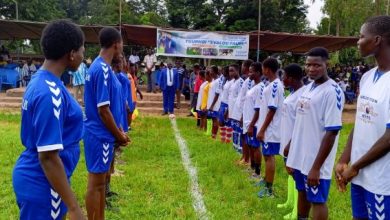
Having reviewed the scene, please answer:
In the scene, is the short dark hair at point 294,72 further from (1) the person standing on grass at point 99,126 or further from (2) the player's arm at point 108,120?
(2) the player's arm at point 108,120

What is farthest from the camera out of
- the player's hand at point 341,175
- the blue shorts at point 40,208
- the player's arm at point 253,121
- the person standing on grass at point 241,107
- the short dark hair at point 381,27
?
the person standing on grass at point 241,107

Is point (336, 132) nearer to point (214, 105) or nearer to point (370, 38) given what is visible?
point (370, 38)

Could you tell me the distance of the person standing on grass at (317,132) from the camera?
370 centimetres

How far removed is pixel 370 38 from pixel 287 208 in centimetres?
302

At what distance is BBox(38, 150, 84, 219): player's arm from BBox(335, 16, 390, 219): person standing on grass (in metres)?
1.85

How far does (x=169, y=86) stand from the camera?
1482 cm

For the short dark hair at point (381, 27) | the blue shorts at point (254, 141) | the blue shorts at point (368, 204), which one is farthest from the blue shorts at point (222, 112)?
the short dark hair at point (381, 27)

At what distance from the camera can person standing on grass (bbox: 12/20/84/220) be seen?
2.22 meters

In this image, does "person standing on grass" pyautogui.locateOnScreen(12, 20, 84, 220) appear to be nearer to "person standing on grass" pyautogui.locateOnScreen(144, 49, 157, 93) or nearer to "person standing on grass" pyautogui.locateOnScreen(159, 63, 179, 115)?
"person standing on grass" pyautogui.locateOnScreen(159, 63, 179, 115)

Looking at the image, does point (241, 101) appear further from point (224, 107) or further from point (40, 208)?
point (40, 208)

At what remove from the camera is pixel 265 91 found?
625 centimetres

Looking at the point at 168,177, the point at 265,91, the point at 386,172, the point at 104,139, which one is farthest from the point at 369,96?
the point at 168,177

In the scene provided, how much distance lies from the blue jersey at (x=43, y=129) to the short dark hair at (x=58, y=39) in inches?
4.7

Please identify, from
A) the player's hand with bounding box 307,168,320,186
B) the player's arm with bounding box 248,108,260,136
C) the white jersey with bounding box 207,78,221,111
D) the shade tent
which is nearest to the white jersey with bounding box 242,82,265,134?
the player's arm with bounding box 248,108,260,136
